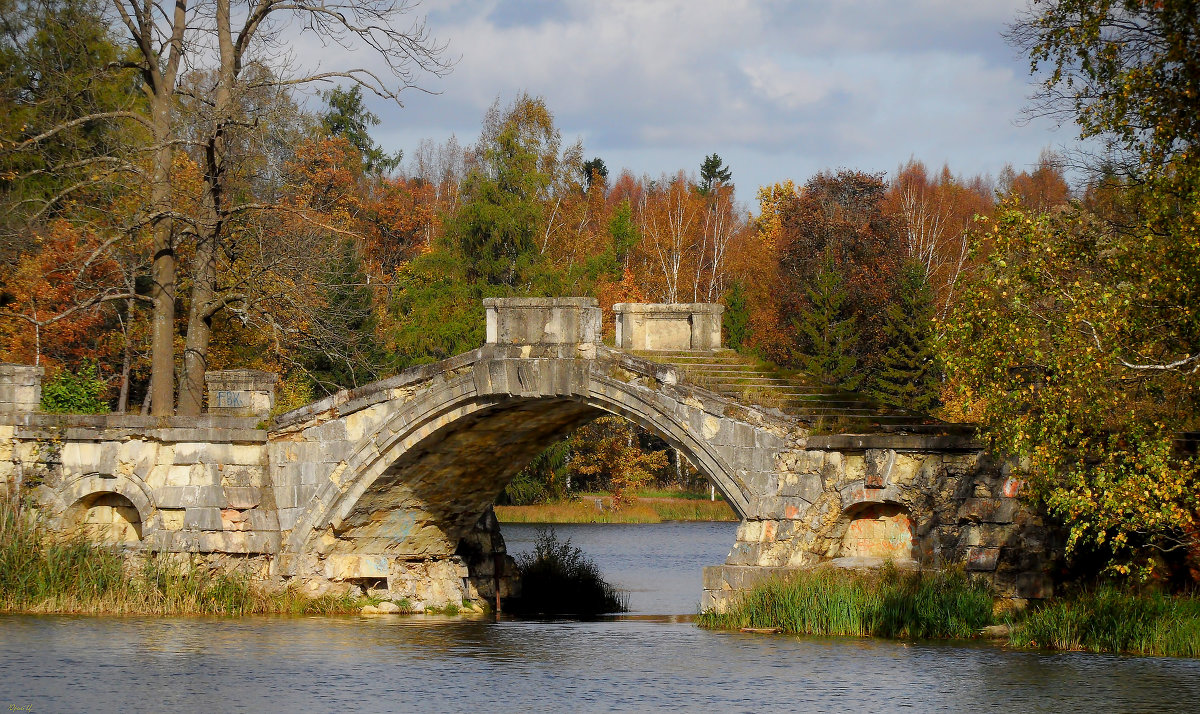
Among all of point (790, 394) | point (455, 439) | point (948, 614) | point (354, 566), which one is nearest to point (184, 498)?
point (354, 566)

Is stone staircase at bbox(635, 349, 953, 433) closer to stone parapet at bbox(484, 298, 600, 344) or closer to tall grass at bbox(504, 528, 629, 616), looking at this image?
stone parapet at bbox(484, 298, 600, 344)

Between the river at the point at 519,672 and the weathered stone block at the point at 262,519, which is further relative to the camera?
the weathered stone block at the point at 262,519

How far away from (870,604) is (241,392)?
841 centimetres

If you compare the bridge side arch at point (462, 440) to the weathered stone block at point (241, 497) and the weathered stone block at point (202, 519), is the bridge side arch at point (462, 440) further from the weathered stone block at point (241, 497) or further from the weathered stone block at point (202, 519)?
the weathered stone block at point (202, 519)

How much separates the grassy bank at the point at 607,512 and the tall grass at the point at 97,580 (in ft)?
63.1

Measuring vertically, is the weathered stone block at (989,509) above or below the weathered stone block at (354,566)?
above

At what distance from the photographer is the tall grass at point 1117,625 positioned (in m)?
13.4

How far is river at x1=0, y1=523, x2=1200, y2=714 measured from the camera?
11.9m

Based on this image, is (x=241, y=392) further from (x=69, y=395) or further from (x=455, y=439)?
(x=69, y=395)

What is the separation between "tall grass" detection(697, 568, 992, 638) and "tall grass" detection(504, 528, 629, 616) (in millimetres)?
5732

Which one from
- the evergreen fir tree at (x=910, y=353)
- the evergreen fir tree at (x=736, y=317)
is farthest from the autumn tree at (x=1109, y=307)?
the evergreen fir tree at (x=736, y=317)

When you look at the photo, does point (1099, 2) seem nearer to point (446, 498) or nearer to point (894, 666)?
point (894, 666)

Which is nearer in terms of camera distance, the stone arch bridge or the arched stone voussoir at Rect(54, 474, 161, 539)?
the stone arch bridge

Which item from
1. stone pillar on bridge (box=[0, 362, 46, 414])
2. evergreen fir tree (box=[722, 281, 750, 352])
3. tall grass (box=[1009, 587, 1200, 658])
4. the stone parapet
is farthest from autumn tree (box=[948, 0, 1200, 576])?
evergreen fir tree (box=[722, 281, 750, 352])
